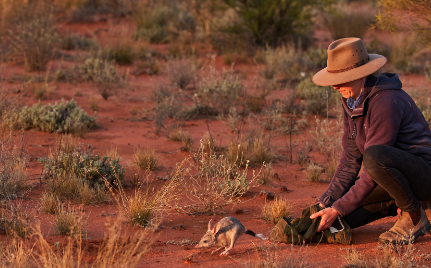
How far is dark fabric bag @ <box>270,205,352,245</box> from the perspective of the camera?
366cm

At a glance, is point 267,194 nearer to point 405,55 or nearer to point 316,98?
point 316,98

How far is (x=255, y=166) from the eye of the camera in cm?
591

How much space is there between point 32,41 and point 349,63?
28.4ft

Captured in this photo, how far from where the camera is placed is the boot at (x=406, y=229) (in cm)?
363

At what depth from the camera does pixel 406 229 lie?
12.0ft

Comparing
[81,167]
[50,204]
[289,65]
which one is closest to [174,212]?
[50,204]

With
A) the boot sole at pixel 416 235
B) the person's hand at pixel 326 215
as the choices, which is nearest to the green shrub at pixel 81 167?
the person's hand at pixel 326 215

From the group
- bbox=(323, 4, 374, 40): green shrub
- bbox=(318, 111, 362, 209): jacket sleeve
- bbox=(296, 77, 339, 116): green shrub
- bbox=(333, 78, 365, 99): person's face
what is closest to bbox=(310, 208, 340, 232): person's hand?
bbox=(318, 111, 362, 209): jacket sleeve

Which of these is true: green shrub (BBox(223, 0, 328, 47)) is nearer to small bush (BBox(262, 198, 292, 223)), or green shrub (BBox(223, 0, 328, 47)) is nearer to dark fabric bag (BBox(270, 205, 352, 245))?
small bush (BBox(262, 198, 292, 223))

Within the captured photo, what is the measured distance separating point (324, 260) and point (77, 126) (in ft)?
14.7

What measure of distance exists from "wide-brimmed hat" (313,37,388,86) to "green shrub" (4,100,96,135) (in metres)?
4.18

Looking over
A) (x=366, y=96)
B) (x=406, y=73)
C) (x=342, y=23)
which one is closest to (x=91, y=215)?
(x=366, y=96)

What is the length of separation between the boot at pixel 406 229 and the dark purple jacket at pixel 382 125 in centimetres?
38

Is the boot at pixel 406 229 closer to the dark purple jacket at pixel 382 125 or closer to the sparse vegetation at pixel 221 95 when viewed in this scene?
the dark purple jacket at pixel 382 125
